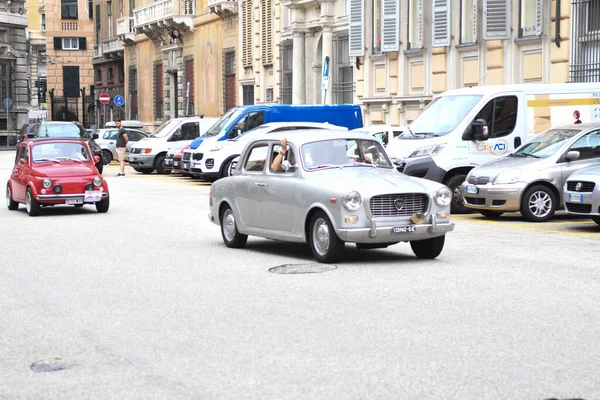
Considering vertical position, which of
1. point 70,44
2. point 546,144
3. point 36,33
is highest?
point 36,33

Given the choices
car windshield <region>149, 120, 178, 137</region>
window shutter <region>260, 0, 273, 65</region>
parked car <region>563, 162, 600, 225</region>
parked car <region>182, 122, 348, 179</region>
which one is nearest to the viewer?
parked car <region>563, 162, 600, 225</region>

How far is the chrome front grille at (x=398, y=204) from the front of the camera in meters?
12.4

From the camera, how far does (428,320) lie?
8.79 metres

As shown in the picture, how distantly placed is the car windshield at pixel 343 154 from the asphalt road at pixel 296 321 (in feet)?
3.57

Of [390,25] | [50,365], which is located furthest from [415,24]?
[50,365]

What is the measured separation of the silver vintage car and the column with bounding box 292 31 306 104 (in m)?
27.0

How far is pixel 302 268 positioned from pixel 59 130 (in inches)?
1049

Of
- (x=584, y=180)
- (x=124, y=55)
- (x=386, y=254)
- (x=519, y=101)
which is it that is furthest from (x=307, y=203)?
(x=124, y=55)

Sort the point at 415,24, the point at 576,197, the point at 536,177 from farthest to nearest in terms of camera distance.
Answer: the point at 415,24 < the point at 536,177 < the point at 576,197

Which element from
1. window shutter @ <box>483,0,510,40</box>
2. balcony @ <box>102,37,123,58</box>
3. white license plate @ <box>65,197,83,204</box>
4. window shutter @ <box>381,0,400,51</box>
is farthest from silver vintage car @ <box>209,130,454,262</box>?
balcony @ <box>102,37,123,58</box>

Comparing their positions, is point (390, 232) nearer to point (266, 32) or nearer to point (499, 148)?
point (499, 148)

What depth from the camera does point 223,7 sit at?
48812 mm

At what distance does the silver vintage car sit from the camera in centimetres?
1235

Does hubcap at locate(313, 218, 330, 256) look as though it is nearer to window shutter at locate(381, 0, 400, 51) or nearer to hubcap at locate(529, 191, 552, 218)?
hubcap at locate(529, 191, 552, 218)
